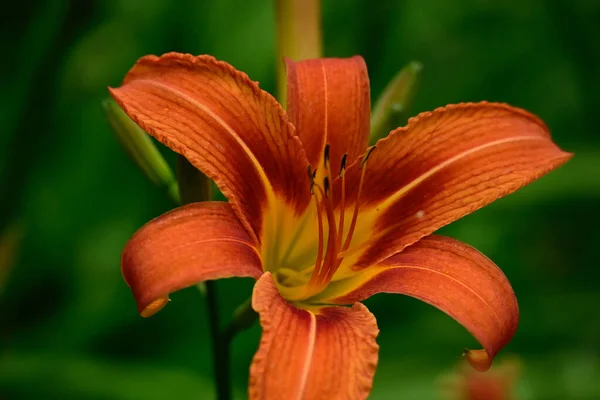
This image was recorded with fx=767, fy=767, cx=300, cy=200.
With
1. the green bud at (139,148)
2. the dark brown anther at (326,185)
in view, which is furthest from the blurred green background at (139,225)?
the dark brown anther at (326,185)

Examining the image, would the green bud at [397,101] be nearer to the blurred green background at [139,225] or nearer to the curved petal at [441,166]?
the curved petal at [441,166]

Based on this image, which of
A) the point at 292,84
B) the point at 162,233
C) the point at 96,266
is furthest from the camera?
the point at 96,266

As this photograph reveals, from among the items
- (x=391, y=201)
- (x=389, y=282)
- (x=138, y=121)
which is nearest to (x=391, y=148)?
(x=391, y=201)

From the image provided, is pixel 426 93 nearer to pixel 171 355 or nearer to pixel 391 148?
pixel 171 355

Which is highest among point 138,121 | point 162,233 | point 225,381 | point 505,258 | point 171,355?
point 138,121

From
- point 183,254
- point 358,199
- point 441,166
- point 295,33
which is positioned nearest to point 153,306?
point 183,254

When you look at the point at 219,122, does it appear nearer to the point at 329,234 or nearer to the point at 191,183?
the point at 191,183
